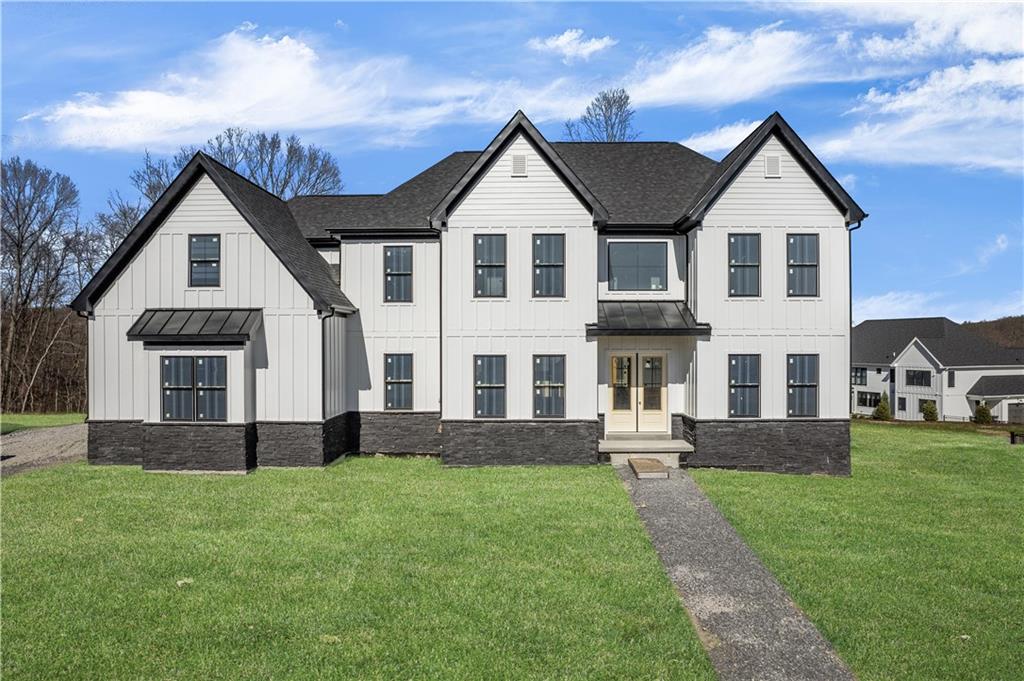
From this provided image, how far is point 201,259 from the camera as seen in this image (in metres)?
17.5

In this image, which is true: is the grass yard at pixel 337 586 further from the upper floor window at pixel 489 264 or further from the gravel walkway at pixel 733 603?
the upper floor window at pixel 489 264

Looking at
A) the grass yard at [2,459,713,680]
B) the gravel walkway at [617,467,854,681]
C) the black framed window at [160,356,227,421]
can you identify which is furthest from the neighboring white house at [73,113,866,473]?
the gravel walkway at [617,467,854,681]

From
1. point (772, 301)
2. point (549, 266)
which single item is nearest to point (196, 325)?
point (549, 266)

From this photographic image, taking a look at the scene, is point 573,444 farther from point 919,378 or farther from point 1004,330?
point 1004,330

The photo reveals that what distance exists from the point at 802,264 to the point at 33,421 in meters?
34.4

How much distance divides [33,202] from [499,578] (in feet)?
144

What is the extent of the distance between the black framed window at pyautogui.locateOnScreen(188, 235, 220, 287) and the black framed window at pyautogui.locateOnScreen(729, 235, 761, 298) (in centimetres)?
1375

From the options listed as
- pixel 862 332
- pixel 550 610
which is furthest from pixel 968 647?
pixel 862 332

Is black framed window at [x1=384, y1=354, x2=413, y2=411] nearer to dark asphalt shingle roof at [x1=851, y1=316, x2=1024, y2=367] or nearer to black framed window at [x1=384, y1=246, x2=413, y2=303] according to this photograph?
black framed window at [x1=384, y1=246, x2=413, y2=303]

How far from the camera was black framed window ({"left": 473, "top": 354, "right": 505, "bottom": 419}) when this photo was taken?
17.4 meters

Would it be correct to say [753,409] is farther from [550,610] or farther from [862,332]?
[862,332]

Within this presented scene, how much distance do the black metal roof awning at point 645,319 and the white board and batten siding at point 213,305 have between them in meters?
7.68

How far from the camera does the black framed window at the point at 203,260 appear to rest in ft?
57.2

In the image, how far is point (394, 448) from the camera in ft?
63.7
